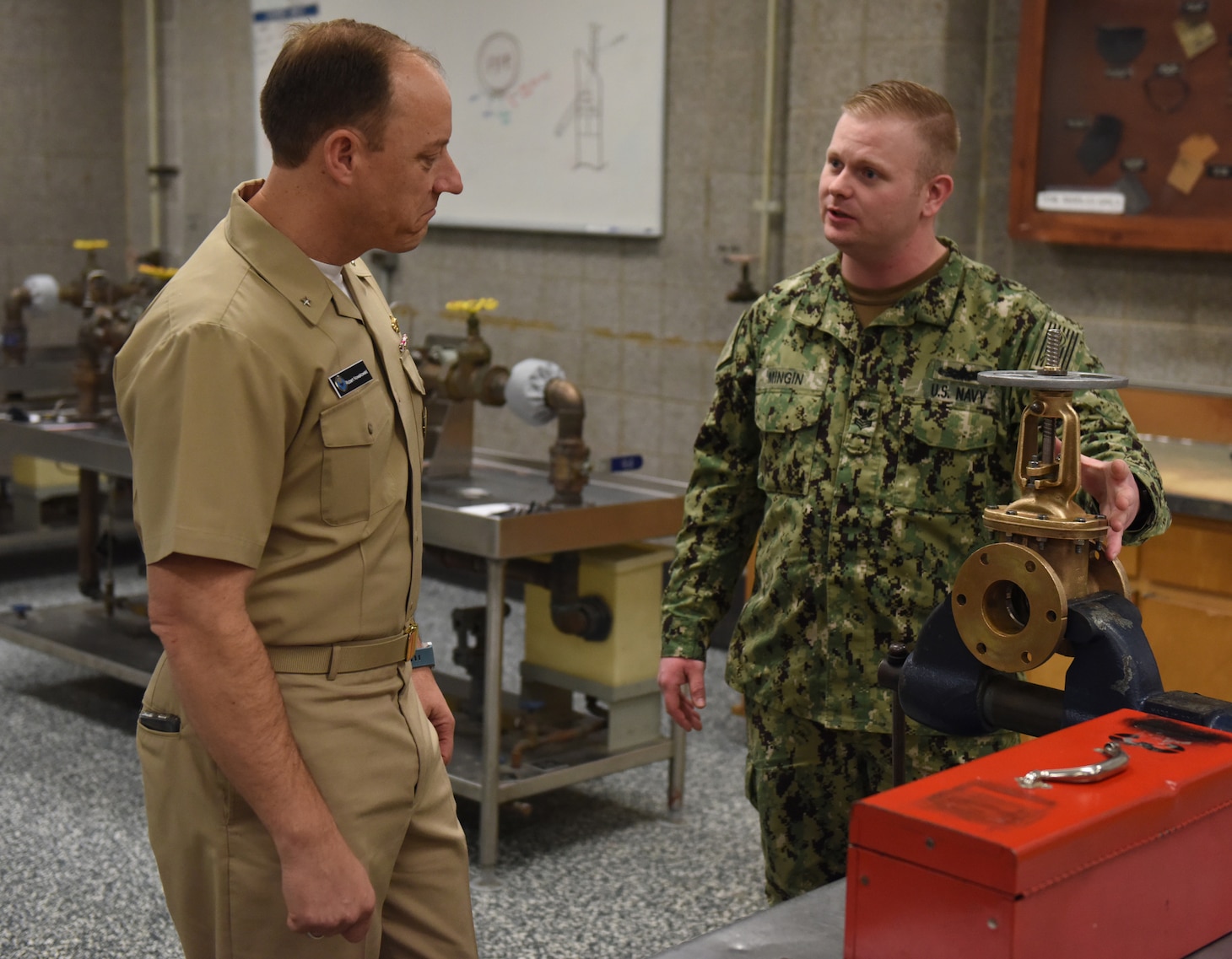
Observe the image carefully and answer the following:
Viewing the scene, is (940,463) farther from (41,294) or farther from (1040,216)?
(41,294)

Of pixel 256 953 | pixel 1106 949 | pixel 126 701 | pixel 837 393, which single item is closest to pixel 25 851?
pixel 126 701

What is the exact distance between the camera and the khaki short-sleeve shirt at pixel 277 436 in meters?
1.33

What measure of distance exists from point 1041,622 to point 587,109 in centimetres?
411

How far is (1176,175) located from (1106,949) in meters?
3.03

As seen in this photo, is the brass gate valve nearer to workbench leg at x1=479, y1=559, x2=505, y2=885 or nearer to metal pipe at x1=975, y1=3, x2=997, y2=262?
workbench leg at x1=479, y1=559, x2=505, y2=885

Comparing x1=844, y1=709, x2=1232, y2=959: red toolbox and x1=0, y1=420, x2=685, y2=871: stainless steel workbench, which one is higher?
x1=844, y1=709, x2=1232, y2=959: red toolbox

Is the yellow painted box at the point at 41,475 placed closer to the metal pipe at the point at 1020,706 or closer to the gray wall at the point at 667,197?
the gray wall at the point at 667,197

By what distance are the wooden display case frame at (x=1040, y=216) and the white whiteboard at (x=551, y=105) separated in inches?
54.4

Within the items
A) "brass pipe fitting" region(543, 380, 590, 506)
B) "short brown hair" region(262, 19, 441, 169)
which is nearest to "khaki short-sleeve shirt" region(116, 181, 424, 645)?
"short brown hair" region(262, 19, 441, 169)

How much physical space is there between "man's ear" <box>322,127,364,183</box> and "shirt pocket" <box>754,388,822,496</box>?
2.58 ft

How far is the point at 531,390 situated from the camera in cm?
331

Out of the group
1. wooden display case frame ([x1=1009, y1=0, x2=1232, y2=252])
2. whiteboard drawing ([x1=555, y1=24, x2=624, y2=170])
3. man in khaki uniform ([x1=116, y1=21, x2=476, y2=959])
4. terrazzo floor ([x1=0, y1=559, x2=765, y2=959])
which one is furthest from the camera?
whiteboard drawing ([x1=555, y1=24, x2=624, y2=170])

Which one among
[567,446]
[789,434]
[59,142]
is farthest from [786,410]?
[59,142]

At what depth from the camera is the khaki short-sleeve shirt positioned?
1329 millimetres
